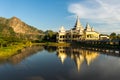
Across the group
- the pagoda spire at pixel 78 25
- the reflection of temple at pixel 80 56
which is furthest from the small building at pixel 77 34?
the reflection of temple at pixel 80 56

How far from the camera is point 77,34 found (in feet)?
557

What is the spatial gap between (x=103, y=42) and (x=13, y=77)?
82.7 meters

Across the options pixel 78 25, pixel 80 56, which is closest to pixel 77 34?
pixel 78 25

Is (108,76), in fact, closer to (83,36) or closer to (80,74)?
(80,74)

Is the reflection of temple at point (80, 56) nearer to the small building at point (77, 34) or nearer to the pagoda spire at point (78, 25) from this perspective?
the small building at point (77, 34)

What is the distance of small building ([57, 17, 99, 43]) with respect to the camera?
551ft

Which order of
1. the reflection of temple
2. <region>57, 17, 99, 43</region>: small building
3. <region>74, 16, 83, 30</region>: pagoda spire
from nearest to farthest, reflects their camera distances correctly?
the reflection of temple < <region>57, 17, 99, 43</region>: small building < <region>74, 16, 83, 30</region>: pagoda spire

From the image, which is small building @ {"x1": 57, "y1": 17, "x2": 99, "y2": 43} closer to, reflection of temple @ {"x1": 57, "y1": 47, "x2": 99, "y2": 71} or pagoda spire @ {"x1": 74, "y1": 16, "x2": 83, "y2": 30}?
pagoda spire @ {"x1": 74, "y1": 16, "x2": 83, "y2": 30}

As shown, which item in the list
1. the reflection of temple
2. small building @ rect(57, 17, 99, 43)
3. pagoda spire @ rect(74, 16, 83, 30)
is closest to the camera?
the reflection of temple

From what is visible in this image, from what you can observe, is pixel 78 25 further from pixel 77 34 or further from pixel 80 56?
pixel 80 56

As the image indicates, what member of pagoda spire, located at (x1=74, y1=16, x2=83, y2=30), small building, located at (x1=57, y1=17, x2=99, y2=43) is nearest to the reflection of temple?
small building, located at (x1=57, y1=17, x2=99, y2=43)

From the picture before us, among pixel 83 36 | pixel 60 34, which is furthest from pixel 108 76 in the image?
pixel 60 34

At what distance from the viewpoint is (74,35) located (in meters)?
174

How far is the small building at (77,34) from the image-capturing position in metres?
168
